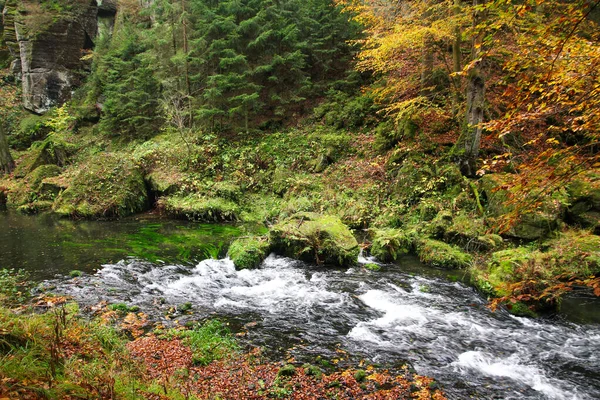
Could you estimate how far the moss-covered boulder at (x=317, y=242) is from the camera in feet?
30.7

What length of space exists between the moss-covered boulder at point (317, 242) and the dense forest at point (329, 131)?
6 cm

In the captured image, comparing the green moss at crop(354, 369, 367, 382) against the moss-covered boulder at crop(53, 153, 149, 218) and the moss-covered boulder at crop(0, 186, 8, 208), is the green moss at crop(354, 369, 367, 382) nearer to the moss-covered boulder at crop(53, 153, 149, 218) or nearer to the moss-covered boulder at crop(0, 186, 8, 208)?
the moss-covered boulder at crop(53, 153, 149, 218)

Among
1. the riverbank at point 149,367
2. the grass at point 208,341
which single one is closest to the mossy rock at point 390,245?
the riverbank at point 149,367

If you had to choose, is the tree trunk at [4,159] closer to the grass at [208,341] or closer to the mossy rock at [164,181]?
the mossy rock at [164,181]

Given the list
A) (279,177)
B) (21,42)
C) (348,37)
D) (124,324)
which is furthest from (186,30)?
(124,324)

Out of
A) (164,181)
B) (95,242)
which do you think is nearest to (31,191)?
(164,181)

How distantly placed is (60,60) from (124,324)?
2973 cm

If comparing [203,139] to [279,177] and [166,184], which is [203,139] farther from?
[279,177]

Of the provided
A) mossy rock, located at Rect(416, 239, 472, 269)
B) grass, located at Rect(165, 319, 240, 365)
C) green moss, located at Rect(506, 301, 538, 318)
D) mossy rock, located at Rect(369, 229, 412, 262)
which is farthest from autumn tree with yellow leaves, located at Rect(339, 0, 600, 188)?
grass, located at Rect(165, 319, 240, 365)

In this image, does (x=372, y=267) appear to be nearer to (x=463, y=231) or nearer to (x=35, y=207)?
(x=463, y=231)

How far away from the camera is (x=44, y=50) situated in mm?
26234

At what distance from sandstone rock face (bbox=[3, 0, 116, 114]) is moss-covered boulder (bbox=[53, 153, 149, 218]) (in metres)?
15.2

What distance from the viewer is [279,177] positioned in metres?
16.4

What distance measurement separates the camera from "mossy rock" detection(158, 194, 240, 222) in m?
14.5
